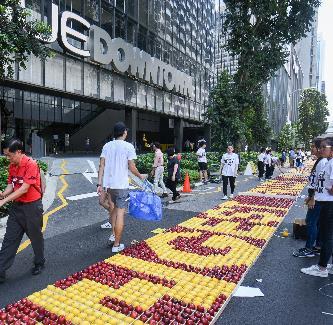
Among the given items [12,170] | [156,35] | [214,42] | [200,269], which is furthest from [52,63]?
[214,42]

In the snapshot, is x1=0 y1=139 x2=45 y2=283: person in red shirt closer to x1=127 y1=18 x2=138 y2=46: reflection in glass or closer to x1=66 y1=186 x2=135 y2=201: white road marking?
x1=66 y1=186 x2=135 y2=201: white road marking

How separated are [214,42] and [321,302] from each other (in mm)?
48721

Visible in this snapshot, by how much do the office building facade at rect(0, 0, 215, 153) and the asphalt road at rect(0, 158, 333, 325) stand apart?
13323 millimetres

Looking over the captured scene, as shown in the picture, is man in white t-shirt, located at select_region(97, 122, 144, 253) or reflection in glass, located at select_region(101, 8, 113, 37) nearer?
man in white t-shirt, located at select_region(97, 122, 144, 253)

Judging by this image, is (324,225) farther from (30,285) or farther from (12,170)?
(12,170)

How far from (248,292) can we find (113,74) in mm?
23528

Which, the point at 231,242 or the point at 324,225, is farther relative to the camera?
the point at 231,242

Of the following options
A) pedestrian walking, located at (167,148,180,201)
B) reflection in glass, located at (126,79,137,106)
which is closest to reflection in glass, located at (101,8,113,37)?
reflection in glass, located at (126,79,137,106)

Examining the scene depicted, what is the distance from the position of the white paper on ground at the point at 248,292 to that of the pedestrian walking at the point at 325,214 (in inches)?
47.6

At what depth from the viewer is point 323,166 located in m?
5.76

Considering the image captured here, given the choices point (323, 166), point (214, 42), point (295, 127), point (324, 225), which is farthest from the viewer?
point (295, 127)

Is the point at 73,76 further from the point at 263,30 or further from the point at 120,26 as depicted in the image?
the point at 263,30

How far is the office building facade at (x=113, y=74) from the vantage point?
69.3ft

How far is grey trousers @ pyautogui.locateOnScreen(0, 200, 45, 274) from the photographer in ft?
16.1
